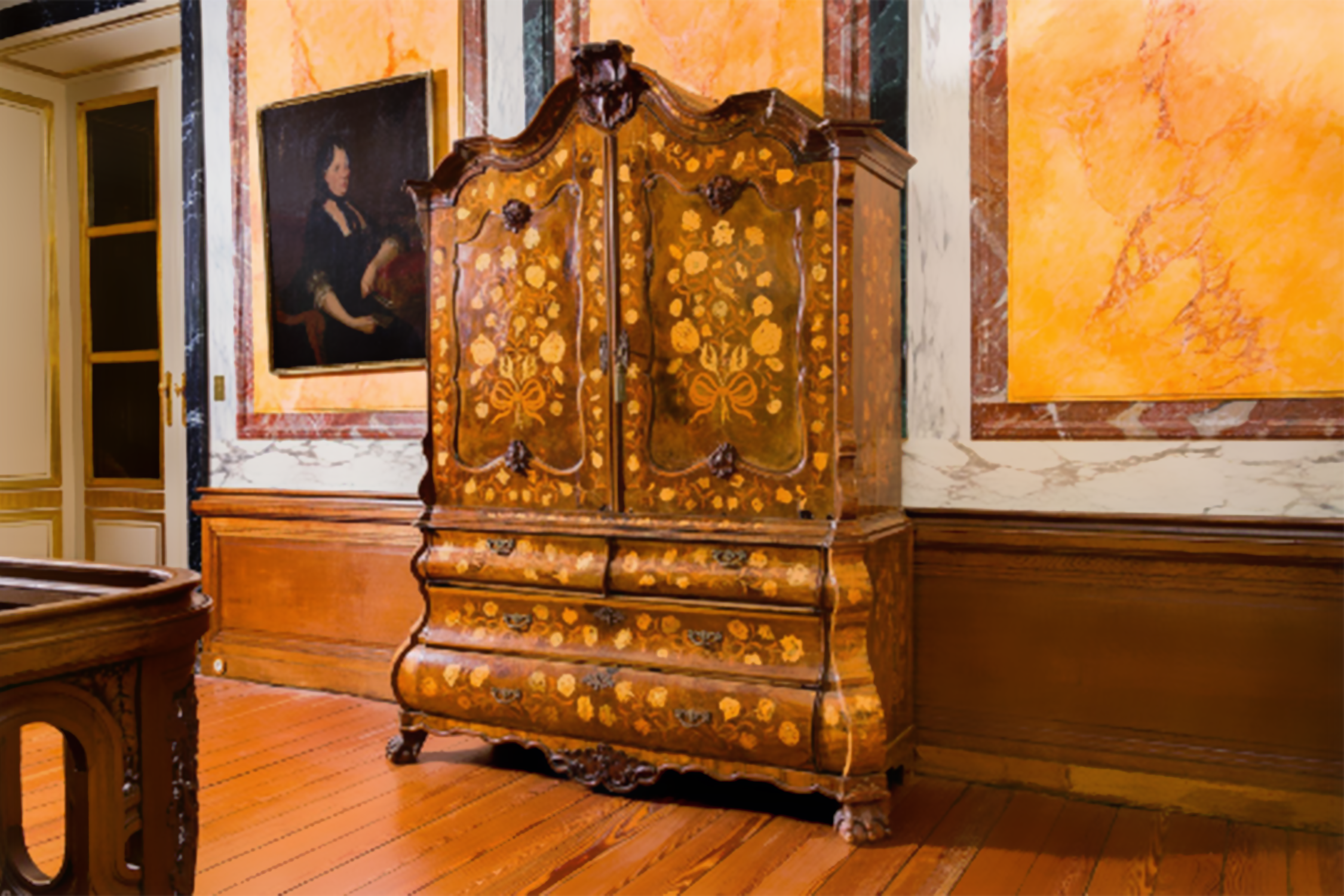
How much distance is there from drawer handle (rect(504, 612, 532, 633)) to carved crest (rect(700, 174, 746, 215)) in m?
1.42

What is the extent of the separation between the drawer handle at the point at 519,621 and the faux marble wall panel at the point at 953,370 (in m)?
1.31

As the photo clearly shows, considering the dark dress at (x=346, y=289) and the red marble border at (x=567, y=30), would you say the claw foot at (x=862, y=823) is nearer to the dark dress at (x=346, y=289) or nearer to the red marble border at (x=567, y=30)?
the dark dress at (x=346, y=289)

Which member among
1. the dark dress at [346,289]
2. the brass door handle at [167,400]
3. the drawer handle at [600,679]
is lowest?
the drawer handle at [600,679]

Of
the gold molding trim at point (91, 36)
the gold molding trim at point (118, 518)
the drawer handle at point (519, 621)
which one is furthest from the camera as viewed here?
the gold molding trim at point (118, 518)

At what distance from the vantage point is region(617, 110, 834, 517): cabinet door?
3025 mm

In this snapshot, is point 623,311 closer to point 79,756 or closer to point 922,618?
point 922,618

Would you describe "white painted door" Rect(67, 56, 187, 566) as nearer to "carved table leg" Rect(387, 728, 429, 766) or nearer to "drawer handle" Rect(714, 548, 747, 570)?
"carved table leg" Rect(387, 728, 429, 766)

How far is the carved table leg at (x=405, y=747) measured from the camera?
3596mm

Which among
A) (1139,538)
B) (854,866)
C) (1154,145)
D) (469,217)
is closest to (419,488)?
(469,217)

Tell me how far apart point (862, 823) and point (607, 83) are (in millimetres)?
2316

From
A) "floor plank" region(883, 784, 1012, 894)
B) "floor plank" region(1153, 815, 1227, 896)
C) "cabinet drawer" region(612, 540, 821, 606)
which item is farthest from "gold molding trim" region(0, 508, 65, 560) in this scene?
"floor plank" region(1153, 815, 1227, 896)

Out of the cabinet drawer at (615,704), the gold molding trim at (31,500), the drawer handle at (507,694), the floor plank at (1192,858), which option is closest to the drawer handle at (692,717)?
the cabinet drawer at (615,704)

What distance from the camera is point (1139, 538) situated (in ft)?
10.5

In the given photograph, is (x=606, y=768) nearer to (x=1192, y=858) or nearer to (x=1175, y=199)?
(x=1192, y=858)
